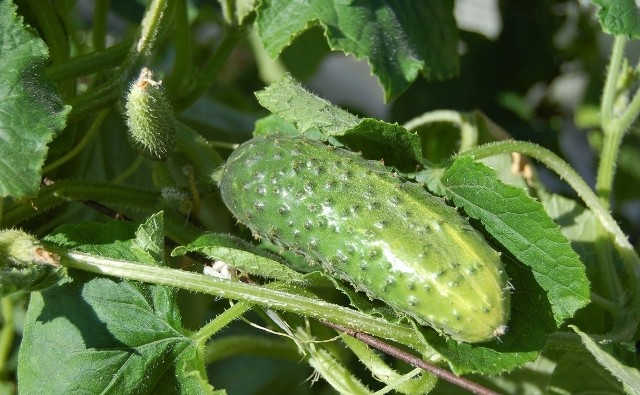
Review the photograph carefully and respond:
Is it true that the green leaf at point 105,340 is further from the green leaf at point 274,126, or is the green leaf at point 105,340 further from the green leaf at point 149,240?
the green leaf at point 274,126

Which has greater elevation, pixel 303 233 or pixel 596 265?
pixel 303 233

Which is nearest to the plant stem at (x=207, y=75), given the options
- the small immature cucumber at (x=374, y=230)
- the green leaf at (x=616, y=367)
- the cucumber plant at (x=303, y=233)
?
the cucumber plant at (x=303, y=233)

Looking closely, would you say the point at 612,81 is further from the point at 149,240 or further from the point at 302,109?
the point at 149,240

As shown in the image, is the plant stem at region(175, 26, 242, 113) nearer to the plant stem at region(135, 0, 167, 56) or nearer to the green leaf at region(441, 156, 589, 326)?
the plant stem at region(135, 0, 167, 56)

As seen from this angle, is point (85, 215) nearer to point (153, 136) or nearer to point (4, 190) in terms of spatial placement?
point (153, 136)

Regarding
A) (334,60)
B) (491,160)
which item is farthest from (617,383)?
(334,60)

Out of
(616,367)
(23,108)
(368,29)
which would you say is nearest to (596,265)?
(616,367)
